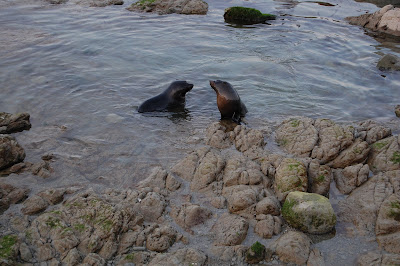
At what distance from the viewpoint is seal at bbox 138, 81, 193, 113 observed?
30.1 feet

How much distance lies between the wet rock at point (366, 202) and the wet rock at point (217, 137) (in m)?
2.58

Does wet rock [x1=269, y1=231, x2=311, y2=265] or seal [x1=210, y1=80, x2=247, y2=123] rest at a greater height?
seal [x1=210, y1=80, x2=247, y2=123]

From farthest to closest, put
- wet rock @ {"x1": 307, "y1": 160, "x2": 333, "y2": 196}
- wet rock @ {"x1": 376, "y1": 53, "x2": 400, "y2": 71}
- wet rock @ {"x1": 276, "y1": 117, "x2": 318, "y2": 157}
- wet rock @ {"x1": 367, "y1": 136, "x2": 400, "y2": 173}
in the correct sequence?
wet rock @ {"x1": 376, "y1": 53, "x2": 400, "y2": 71}
wet rock @ {"x1": 276, "y1": 117, "x2": 318, "y2": 157}
wet rock @ {"x1": 367, "y1": 136, "x2": 400, "y2": 173}
wet rock @ {"x1": 307, "y1": 160, "x2": 333, "y2": 196}

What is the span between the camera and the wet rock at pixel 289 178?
18.9 feet

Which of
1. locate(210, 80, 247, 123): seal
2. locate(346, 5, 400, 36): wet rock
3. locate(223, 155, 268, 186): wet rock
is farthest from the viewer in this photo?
locate(346, 5, 400, 36): wet rock

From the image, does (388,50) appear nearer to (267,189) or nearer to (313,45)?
(313,45)

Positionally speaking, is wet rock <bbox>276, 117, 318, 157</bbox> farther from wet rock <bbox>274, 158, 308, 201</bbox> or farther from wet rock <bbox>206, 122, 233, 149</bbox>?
wet rock <bbox>206, 122, 233, 149</bbox>

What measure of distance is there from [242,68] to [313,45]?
3.99 meters

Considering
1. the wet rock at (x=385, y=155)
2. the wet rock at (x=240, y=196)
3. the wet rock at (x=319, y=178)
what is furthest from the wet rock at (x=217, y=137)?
the wet rock at (x=385, y=155)

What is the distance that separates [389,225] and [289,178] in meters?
1.53

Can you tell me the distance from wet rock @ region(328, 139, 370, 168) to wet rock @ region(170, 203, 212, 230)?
2.59 m

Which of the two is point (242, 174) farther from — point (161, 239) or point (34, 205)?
point (34, 205)

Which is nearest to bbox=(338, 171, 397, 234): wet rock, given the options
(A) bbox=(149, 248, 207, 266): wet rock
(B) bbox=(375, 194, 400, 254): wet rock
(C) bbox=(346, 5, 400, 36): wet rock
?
(B) bbox=(375, 194, 400, 254): wet rock

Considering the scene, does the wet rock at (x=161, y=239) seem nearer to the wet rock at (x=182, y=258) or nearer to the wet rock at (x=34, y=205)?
the wet rock at (x=182, y=258)
